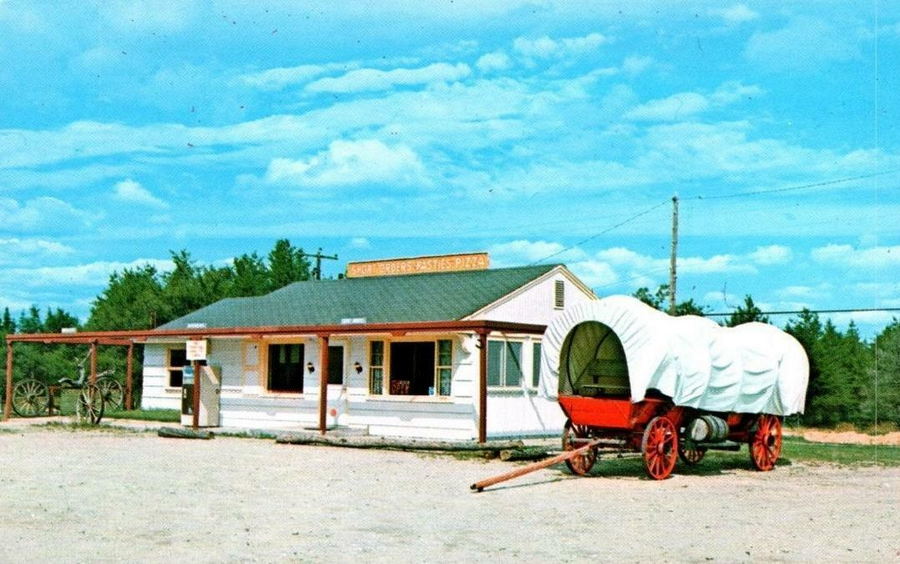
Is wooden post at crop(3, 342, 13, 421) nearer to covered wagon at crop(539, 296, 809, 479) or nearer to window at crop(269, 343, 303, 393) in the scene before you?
window at crop(269, 343, 303, 393)

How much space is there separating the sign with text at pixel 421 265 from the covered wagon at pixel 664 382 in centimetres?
1270

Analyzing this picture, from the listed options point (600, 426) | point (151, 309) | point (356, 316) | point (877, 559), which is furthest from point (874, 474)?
point (151, 309)

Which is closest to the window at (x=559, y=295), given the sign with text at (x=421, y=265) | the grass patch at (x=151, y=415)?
the sign with text at (x=421, y=265)

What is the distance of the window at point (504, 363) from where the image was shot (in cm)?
2489

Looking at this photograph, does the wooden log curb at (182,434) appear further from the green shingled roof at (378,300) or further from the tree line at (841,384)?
the tree line at (841,384)

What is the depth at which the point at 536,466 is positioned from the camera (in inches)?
597

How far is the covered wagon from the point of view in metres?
16.5

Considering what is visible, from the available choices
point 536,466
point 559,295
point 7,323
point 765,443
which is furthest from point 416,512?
point 7,323

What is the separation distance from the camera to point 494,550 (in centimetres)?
986

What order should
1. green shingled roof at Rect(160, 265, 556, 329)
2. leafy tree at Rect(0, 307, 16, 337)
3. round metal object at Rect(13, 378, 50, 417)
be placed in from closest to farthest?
green shingled roof at Rect(160, 265, 556, 329), round metal object at Rect(13, 378, 50, 417), leafy tree at Rect(0, 307, 16, 337)

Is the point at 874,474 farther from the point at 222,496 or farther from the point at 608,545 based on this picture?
the point at 222,496

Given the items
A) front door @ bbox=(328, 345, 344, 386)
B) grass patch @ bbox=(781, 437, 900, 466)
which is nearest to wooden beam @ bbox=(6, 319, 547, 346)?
front door @ bbox=(328, 345, 344, 386)

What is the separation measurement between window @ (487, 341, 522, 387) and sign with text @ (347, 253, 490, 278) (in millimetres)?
5835

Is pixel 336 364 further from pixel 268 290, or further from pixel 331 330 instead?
pixel 268 290
